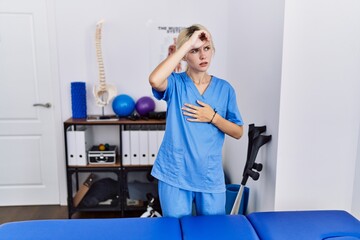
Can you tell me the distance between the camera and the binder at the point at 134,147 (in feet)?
8.42

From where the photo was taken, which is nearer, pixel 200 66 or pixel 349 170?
pixel 200 66

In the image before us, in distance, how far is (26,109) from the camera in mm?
2793

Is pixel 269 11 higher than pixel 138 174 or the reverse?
→ higher

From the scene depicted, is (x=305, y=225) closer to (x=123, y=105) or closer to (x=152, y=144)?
(x=152, y=144)

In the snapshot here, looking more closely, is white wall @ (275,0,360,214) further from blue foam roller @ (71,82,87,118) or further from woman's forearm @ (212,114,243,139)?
blue foam roller @ (71,82,87,118)

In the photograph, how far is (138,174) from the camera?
2953 mm

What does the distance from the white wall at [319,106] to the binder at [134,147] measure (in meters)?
1.27

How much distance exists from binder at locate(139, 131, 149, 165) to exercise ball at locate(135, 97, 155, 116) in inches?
8.3

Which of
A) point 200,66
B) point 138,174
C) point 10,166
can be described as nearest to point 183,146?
point 200,66

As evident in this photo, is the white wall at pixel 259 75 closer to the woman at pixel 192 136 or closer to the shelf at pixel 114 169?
the woman at pixel 192 136

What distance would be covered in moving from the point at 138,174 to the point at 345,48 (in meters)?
2.06

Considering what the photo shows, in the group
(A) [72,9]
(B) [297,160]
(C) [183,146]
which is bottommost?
(B) [297,160]

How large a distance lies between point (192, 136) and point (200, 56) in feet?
1.13

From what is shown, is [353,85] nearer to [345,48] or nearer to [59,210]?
[345,48]
